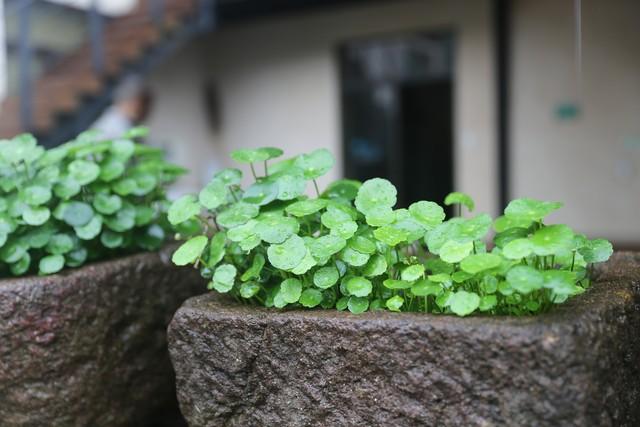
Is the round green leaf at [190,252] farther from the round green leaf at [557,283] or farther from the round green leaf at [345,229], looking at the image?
the round green leaf at [557,283]

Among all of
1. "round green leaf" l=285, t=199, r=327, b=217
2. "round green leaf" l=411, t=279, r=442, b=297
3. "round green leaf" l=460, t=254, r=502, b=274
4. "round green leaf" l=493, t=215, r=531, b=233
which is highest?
"round green leaf" l=285, t=199, r=327, b=217

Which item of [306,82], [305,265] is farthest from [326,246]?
[306,82]

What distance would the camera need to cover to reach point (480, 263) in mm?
1199

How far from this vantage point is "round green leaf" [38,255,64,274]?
64.3 inches

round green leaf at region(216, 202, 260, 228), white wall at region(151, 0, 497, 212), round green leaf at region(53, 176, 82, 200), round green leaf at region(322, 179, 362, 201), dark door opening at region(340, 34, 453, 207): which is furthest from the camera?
dark door opening at region(340, 34, 453, 207)

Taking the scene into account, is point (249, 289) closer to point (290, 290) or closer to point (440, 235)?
point (290, 290)

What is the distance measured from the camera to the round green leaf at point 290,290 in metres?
1.35

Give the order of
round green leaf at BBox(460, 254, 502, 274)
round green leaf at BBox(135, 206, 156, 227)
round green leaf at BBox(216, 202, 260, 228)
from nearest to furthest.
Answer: round green leaf at BBox(460, 254, 502, 274) → round green leaf at BBox(216, 202, 260, 228) → round green leaf at BBox(135, 206, 156, 227)

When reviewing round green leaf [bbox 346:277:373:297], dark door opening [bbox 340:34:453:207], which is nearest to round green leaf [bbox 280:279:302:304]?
round green leaf [bbox 346:277:373:297]

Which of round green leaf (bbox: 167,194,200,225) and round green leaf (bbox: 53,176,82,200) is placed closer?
round green leaf (bbox: 167,194,200,225)

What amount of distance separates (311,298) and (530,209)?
0.46 m

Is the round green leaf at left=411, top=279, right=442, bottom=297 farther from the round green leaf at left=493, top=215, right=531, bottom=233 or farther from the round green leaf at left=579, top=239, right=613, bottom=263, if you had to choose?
the round green leaf at left=579, top=239, right=613, bottom=263

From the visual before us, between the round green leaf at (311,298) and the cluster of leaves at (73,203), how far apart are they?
2.13ft

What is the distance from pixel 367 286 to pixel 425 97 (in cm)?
579
